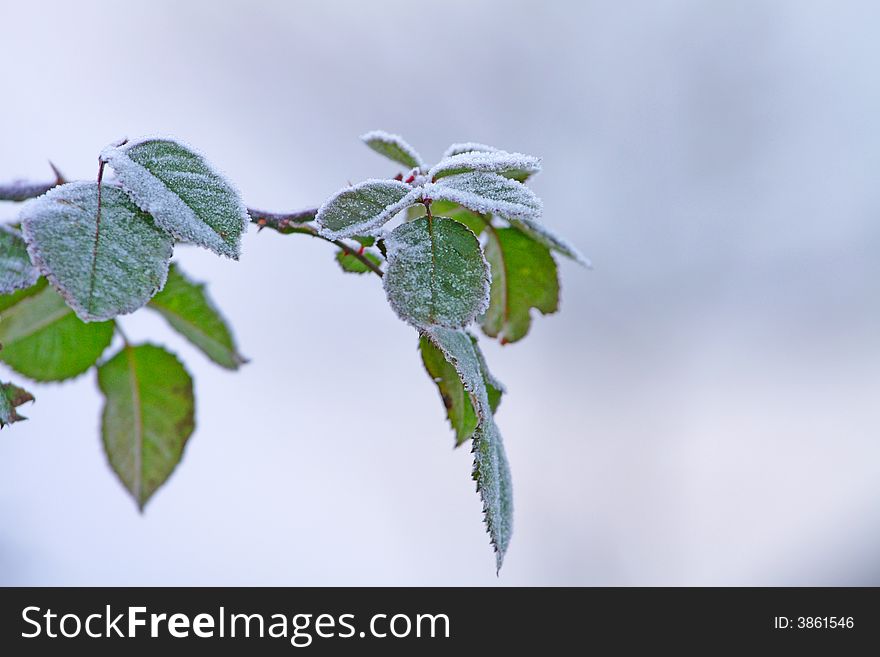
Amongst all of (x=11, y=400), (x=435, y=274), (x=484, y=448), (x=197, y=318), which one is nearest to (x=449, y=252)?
(x=435, y=274)

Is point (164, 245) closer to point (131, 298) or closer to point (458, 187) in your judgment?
point (131, 298)

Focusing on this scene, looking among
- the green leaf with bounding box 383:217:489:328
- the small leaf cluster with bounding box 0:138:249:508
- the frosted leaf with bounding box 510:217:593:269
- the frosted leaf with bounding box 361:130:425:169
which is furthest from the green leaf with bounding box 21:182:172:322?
the frosted leaf with bounding box 510:217:593:269

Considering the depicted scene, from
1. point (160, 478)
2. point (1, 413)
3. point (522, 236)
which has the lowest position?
point (1, 413)

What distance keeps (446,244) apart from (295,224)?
0.38 feet

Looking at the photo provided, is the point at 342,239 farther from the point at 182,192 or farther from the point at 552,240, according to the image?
the point at 552,240

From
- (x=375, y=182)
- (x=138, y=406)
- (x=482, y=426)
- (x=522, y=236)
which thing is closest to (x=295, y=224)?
(x=375, y=182)

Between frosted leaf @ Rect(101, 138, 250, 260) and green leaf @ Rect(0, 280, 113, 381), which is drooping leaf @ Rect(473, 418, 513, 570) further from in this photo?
green leaf @ Rect(0, 280, 113, 381)

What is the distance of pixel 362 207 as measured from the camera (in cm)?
49

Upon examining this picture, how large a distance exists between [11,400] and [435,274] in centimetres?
33

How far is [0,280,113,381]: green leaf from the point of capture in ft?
2.44

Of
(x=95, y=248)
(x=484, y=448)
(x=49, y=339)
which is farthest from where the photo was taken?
(x=49, y=339)

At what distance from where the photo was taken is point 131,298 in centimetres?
43

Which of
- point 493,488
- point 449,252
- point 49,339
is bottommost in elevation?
point 493,488

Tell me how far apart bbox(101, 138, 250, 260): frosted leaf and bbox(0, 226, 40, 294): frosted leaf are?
2.9 inches
